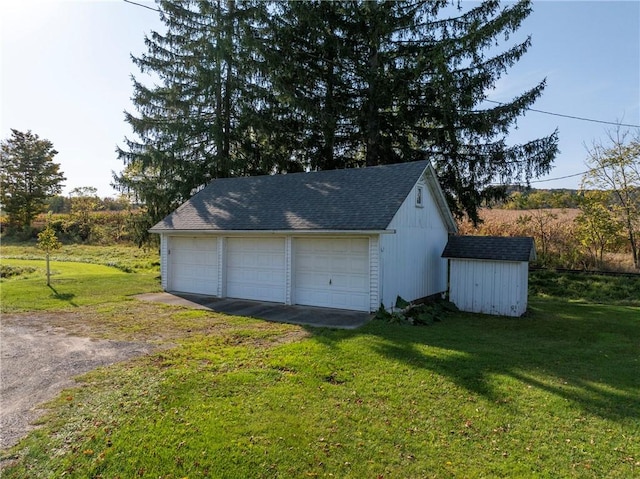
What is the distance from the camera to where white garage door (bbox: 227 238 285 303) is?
1184 cm

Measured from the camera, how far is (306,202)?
489 inches

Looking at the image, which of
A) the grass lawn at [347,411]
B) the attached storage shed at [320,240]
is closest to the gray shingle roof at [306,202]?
the attached storage shed at [320,240]

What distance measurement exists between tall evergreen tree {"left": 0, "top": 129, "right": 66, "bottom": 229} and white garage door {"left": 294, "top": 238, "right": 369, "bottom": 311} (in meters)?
39.4

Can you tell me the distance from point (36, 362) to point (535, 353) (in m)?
8.59

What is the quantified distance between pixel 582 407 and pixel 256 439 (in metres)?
3.95

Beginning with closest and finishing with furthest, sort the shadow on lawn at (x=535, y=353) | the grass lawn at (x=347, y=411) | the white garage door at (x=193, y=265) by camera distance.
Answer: the grass lawn at (x=347, y=411) < the shadow on lawn at (x=535, y=353) < the white garage door at (x=193, y=265)

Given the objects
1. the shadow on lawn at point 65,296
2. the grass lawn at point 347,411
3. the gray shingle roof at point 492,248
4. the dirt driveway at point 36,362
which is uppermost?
the gray shingle roof at point 492,248

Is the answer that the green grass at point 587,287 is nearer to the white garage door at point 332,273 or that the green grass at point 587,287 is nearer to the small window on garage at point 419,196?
the small window on garage at point 419,196

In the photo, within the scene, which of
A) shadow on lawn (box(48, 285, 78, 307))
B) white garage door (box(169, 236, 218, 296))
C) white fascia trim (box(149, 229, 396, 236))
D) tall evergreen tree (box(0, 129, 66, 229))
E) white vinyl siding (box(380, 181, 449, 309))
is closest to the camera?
white fascia trim (box(149, 229, 396, 236))

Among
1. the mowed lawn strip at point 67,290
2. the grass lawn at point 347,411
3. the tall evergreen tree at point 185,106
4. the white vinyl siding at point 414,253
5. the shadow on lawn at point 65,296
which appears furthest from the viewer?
the tall evergreen tree at point 185,106

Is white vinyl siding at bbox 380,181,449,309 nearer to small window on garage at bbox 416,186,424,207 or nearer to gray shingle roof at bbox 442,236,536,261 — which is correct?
small window on garage at bbox 416,186,424,207

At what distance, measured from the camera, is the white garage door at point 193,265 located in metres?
13.3

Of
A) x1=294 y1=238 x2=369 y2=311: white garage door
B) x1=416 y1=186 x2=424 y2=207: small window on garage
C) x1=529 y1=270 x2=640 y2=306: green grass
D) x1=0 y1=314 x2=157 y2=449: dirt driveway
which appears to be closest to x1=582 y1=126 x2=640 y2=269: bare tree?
x1=529 y1=270 x2=640 y2=306: green grass

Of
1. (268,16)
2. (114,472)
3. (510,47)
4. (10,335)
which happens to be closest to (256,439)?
(114,472)
